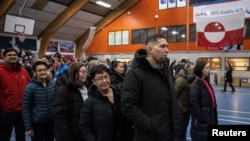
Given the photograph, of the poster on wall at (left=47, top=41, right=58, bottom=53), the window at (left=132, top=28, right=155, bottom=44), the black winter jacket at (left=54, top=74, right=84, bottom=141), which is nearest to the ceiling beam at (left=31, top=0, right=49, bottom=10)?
the poster on wall at (left=47, top=41, right=58, bottom=53)

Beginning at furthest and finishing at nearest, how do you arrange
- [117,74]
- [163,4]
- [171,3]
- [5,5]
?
[163,4]
[171,3]
[5,5]
[117,74]

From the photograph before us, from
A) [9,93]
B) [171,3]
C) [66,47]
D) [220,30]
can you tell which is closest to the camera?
[9,93]

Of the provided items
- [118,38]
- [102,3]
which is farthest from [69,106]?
[118,38]

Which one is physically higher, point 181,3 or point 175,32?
point 181,3

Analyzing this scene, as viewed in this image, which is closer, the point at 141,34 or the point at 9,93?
the point at 9,93

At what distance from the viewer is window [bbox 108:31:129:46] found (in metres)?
24.5

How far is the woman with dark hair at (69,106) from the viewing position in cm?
283

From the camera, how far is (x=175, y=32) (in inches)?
856

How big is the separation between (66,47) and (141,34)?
23.8 ft

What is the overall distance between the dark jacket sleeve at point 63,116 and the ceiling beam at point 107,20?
852 inches

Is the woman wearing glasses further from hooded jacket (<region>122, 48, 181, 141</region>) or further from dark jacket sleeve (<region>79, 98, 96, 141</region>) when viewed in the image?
hooded jacket (<region>122, 48, 181, 141</region>)

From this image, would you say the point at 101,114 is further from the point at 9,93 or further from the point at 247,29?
the point at 247,29

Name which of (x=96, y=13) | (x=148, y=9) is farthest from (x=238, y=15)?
(x=96, y=13)

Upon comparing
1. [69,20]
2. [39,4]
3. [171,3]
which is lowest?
[69,20]
